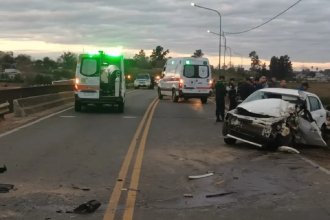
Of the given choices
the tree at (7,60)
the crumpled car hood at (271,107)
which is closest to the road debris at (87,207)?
the crumpled car hood at (271,107)

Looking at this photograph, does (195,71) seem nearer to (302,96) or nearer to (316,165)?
(302,96)

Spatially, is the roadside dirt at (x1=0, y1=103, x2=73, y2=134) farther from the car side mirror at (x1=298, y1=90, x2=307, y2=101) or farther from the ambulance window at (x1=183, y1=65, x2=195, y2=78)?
the ambulance window at (x1=183, y1=65, x2=195, y2=78)

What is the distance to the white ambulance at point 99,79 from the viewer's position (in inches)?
925

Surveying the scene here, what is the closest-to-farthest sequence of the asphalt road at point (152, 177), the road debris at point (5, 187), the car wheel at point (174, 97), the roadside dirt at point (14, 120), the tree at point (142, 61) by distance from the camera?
the asphalt road at point (152, 177)
the road debris at point (5, 187)
the roadside dirt at point (14, 120)
the car wheel at point (174, 97)
the tree at point (142, 61)

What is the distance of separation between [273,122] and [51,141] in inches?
213

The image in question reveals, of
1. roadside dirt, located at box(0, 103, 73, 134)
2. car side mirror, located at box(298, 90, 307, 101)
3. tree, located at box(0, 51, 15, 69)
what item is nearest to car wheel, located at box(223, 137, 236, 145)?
car side mirror, located at box(298, 90, 307, 101)

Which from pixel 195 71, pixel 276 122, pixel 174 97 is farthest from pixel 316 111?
pixel 174 97

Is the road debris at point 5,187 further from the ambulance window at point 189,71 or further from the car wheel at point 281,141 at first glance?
the ambulance window at point 189,71

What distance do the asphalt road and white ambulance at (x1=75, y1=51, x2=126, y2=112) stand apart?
711 cm

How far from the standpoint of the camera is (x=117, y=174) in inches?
381

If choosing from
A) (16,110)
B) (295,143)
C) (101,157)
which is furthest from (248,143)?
(16,110)

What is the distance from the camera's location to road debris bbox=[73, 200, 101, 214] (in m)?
6.96

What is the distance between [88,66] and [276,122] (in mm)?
12223

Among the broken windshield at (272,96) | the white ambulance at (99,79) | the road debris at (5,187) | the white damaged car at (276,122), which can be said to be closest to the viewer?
the road debris at (5,187)
